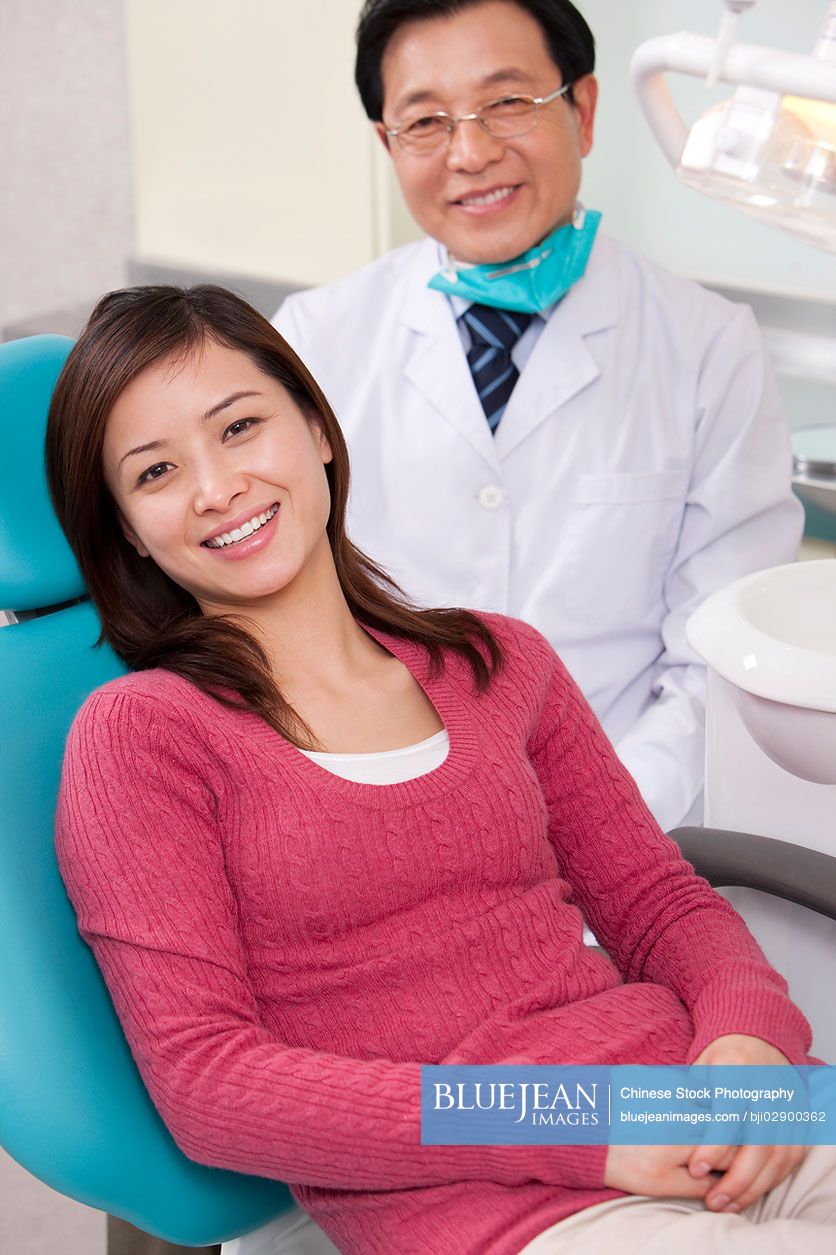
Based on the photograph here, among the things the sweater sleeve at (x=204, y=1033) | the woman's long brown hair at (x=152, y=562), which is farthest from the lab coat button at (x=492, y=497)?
the sweater sleeve at (x=204, y=1033)

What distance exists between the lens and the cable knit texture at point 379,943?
0.99m

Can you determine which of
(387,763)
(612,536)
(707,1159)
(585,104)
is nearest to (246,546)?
(387,763)

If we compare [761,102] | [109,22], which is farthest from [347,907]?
[109,22]

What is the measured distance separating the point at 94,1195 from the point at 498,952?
1.13ft

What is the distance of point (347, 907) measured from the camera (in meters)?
1.10

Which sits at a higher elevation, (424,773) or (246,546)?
(246,546)

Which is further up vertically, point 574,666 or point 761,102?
point 761,102

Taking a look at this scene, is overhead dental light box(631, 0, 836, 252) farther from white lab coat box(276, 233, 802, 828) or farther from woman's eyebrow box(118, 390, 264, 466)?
white lab coat box(276, 233, 802, 828)

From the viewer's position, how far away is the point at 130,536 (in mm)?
1281

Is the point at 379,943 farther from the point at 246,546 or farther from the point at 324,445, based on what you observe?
the point at 324,445

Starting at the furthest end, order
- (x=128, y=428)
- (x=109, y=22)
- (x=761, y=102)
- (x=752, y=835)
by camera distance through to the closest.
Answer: (x=109, y=22)
(x=752, y=835)
(x=128, y=428)
(x=761, y=102)

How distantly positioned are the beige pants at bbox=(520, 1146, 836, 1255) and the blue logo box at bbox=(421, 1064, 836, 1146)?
0.05 m

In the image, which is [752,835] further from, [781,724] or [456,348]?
[456,348]

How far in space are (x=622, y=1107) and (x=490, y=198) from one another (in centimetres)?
119
